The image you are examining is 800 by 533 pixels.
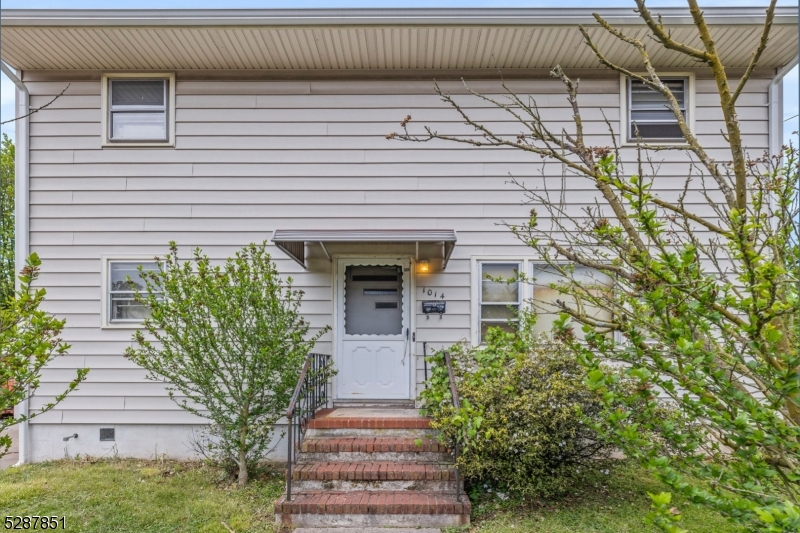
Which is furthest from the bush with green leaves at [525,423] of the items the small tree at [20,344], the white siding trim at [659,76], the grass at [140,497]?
the white siding trim at [659,76]

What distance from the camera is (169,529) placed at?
4.38 meters

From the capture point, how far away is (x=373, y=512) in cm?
440

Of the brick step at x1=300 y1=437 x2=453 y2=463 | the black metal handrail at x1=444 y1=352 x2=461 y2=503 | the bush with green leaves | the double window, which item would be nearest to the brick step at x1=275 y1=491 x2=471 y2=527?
the black metal handrail at x1=444 y1=352 x2=461 y2=503

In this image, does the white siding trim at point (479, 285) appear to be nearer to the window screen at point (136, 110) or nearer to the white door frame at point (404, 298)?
the white door frame at point (404, 298)

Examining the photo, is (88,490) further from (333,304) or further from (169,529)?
(333,304)

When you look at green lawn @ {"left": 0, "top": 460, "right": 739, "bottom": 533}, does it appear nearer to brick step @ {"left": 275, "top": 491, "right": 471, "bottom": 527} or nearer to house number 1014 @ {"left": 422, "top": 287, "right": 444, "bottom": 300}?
brick step @ {"left": 275, "top": 491, "right": 471, "bottom": 527}

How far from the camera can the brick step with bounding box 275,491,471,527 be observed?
4.38 m

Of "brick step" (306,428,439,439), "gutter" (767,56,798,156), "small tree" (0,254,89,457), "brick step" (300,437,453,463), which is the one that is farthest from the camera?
"gutter" (767,56,798,156)

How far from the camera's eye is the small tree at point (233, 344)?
17.3 feet

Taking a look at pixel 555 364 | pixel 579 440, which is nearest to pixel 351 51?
pixel 555 364

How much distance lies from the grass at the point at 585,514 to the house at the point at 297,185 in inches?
82.4

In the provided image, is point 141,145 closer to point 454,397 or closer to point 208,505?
point 208,505

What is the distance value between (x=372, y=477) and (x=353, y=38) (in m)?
4.98

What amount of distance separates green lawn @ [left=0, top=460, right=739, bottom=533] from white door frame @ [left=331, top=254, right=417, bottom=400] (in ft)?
5.74
